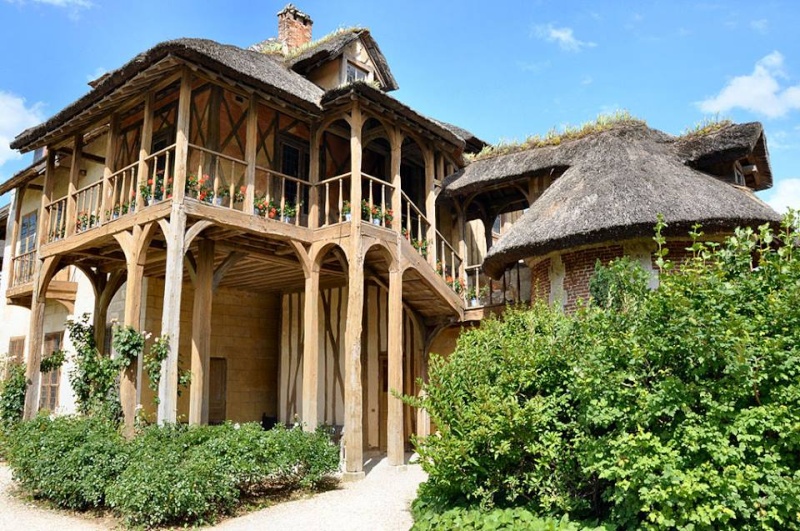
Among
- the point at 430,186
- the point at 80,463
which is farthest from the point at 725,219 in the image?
the point at 80,463

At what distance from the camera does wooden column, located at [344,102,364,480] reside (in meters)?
11.0

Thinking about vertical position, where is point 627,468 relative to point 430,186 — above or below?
below

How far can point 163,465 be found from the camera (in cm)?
792

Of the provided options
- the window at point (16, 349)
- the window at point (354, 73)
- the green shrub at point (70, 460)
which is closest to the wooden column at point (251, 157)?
the green shrub at point (70, 460)

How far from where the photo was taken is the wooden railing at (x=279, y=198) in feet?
38.5

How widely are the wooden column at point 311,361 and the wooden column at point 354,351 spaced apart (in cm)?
59

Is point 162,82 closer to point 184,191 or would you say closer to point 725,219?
point 184,191

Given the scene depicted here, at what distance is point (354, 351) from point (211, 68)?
5566 millimetres

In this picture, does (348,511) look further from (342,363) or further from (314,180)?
(342,363)

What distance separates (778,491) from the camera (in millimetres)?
4590

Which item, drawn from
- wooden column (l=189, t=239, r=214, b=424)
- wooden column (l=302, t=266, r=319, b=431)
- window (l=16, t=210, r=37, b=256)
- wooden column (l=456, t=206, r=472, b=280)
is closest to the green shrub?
wooden column (l=189, t=239, r=214, b=424)

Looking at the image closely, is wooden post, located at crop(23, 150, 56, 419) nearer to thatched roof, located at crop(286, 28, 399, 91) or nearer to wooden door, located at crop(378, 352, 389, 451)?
thatched roof, located at crop(286, 28, 399, 91)

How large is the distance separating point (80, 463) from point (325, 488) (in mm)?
3703

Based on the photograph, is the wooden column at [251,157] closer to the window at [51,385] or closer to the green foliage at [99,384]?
the green foliage at [99,384]
